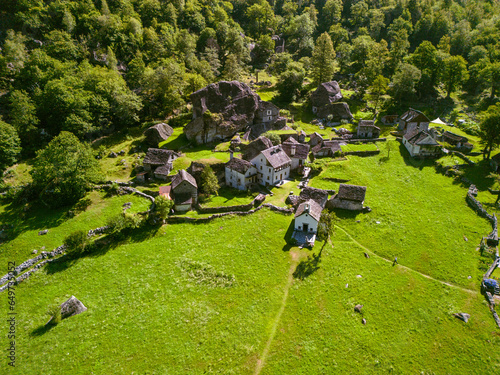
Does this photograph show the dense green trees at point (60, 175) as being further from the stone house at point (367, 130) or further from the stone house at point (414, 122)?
the stone house at point (414, 122)

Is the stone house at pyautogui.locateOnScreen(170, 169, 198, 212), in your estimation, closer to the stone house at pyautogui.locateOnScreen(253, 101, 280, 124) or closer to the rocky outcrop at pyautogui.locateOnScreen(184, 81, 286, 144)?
the rocky outcrop at pyautogui.locateOnScreen(184, 81, 286, 144)

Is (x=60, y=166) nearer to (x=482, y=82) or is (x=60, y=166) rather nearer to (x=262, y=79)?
(x=262, y=79)

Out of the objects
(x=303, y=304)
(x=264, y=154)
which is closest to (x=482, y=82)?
(x=264, y=154)

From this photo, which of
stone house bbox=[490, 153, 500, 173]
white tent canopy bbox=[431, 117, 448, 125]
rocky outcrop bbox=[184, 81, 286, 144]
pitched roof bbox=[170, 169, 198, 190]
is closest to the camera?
pitched roof bbox=[170, 169, 198, 190]

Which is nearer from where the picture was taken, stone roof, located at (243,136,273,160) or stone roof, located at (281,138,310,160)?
stone roof, located at (243,136,273,160)

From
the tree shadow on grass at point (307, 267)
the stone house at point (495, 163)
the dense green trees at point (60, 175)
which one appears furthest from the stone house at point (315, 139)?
the dense green trees at point (60, 175)

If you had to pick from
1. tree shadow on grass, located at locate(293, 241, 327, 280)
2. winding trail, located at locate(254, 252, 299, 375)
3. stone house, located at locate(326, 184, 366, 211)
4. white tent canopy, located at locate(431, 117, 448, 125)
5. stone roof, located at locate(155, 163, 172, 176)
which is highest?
white tent canopy, located at locate(431, 117, 448, 125)

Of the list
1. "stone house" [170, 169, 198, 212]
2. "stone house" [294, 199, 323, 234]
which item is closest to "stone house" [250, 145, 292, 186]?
"stone house" [294, 199, 323, 234]
